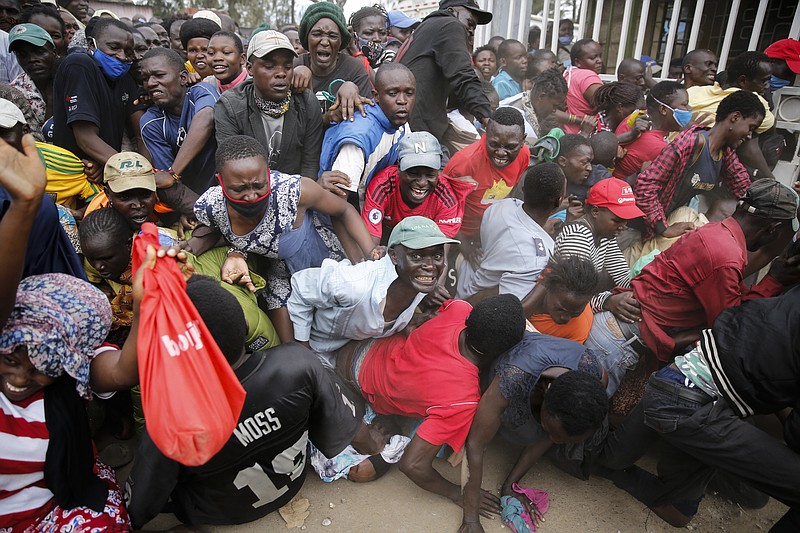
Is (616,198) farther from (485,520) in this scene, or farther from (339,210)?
(485,520)

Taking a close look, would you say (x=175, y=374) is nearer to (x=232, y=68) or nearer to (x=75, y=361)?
(x=75, y=361)

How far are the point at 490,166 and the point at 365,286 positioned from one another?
1565 millimetres

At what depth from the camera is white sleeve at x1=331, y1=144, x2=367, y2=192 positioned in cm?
315

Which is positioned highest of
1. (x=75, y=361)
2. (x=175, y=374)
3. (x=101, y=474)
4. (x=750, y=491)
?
(x=175, y=374)

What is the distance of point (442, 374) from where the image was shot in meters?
2.63

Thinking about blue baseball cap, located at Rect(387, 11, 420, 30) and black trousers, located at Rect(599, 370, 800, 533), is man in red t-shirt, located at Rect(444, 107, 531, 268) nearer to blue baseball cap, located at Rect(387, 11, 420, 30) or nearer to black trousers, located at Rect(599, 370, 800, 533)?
black trousers, located at Rect(599, 370, 800, 533)

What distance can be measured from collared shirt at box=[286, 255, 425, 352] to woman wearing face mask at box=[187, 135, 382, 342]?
0.16m

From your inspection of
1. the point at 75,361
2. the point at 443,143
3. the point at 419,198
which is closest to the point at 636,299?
the point at 419,198

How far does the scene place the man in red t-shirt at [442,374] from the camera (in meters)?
2.58

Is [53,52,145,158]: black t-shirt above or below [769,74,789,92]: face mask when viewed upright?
above

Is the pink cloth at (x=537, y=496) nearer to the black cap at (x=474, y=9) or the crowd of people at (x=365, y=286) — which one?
the crowd of people at (x=365, y=286)

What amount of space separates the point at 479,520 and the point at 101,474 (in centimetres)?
187

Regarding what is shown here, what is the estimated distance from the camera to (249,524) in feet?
8.28

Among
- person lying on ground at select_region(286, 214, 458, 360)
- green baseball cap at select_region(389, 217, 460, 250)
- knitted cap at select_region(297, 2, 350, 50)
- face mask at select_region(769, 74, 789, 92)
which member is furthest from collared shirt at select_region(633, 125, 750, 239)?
knitted cap at select_region(297, 2, 350, 50)
